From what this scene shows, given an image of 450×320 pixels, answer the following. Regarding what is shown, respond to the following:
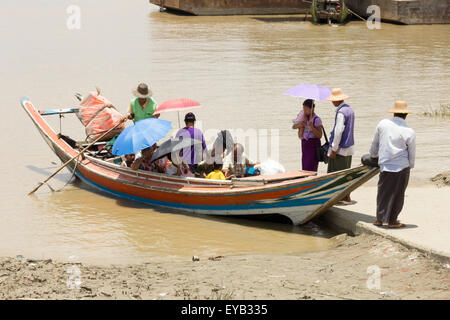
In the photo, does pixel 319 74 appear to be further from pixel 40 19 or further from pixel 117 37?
pixel 40 19

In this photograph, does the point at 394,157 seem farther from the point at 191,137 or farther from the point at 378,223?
the point at 191,137

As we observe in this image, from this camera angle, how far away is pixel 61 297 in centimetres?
670

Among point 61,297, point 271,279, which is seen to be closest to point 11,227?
point 61,297

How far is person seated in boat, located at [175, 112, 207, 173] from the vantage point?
9.97 metres

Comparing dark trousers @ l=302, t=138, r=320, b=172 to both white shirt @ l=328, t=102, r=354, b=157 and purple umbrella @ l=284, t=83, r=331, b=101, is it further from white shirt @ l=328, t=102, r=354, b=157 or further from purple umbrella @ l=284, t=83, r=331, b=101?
purple umbrella @ l=284, t=83, r=331, b=101

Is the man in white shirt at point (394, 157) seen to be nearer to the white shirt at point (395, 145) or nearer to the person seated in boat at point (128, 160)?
the white shirt at point (395, 145)

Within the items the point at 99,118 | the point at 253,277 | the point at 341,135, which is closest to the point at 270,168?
the point at 341,135

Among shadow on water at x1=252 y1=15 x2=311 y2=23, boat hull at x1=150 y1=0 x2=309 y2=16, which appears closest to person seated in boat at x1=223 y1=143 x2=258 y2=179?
shadow on water at x1=252 y1=15 x2=311 y2=23

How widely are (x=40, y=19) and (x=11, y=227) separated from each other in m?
29.5

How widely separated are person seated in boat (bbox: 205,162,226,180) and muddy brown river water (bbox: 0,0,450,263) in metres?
0.57

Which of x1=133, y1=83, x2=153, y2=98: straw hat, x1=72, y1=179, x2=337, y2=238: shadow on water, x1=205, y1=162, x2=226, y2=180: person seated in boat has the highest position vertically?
x1=133, y1=83, x2=153, y2=98: straw hat

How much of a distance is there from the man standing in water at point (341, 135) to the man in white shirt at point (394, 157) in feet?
2.61

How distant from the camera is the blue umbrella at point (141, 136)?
966cm

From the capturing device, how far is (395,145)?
7.97m
